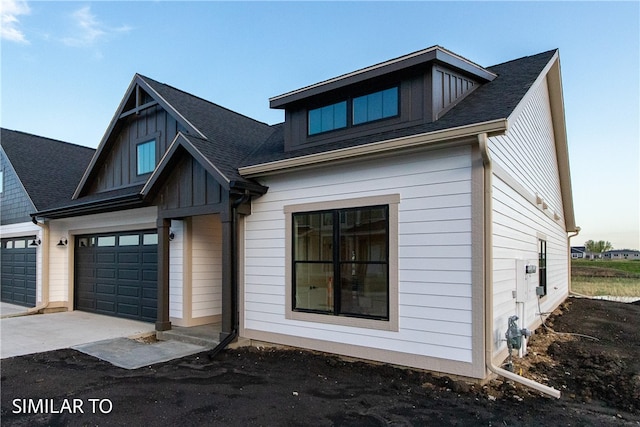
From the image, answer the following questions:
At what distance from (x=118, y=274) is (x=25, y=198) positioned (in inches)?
209

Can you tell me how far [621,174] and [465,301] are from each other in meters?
16.5

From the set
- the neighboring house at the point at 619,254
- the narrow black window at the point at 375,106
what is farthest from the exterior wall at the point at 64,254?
the neighboring house at the point at 619,254

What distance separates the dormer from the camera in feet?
20.0

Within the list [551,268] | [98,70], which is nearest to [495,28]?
[551,268]

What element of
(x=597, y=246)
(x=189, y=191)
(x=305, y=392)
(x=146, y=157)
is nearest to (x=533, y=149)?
(x=305, y=392)

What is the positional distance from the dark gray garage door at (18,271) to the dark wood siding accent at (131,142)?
3.76 metres

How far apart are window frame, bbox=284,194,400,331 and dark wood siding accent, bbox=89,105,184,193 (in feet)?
15.1

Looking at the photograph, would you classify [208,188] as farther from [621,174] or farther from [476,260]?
[621,174]

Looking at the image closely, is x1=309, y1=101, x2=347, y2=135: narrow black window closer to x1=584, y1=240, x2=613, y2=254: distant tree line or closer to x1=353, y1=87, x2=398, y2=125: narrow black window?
x1=353, y1=87, x2=398, y2=125: narrow black window

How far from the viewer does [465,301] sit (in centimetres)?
493

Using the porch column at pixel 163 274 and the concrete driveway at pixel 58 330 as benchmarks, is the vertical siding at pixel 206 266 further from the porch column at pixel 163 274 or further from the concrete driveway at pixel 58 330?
the concrete driveway at pixel 58 330

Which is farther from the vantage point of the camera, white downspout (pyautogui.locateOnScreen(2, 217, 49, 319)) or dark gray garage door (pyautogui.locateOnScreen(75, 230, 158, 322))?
white downspout (pyautogui.locateOnScreen(2, 217, 49, 319))

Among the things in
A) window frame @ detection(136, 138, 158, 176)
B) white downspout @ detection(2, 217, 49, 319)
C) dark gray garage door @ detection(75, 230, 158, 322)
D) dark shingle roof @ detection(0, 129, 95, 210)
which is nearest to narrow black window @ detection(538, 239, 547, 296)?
dark gray garage door @ detection(75, 230, 158, 322)

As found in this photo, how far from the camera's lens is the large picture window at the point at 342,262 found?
578 cm
